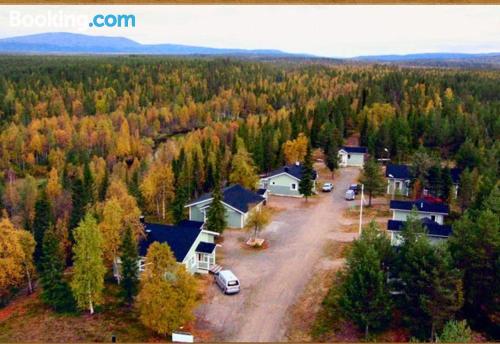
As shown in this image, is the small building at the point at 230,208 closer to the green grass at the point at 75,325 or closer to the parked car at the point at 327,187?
the parked car at the point at 327,187

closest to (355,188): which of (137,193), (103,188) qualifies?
(137,193)

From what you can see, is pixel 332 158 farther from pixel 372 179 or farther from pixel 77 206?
pixel 77 206

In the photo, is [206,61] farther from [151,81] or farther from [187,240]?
[187,240]

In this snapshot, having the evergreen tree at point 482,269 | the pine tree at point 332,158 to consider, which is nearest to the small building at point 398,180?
the pine tree at point 332,158

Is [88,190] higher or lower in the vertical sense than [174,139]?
higher

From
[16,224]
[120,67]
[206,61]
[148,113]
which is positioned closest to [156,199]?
[16,224]

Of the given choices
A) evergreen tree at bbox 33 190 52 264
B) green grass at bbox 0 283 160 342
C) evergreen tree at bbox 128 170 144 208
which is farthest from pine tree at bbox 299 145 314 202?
green grass at bbox 0 283 160 342
